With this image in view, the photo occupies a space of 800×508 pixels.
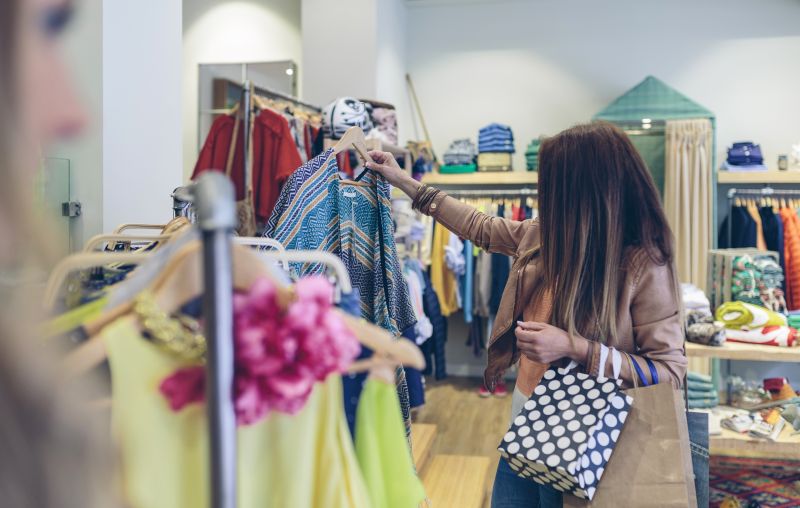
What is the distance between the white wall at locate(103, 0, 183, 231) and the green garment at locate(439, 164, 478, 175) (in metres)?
3.38

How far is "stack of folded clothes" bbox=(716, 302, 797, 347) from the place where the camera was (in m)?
2.70

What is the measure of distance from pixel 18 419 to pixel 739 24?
5.86 metres

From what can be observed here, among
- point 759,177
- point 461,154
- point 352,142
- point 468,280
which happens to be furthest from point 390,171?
point 759,177

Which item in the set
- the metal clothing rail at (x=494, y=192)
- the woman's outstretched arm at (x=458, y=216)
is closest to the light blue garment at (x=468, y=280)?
the metal clothing rail at (x=494, y=192)

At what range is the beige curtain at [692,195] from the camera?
15.5 ft

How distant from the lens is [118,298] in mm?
764

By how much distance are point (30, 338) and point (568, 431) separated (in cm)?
106

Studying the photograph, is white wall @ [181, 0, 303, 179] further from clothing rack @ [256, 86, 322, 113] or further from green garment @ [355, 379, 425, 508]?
green garment @ [355, 379, 425, 508]

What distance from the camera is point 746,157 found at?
4848mm

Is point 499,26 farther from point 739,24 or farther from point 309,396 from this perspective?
point 309,396

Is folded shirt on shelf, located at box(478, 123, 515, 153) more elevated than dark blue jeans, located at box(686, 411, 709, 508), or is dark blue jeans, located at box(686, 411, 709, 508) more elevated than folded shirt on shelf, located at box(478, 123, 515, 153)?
folded shirt on shelf, located at box(478, 123, 515, 153)

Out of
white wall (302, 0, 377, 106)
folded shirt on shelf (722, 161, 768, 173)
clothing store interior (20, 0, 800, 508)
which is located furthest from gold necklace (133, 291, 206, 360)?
folded shirt on shelf (722, 161, 768, 173)

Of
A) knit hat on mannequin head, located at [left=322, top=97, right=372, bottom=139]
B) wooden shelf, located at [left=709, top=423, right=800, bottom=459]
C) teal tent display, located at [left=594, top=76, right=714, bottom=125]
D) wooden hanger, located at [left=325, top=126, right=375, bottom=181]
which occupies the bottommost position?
wooden shelf, located at [left=709, top=423, right=800, bottom=459]

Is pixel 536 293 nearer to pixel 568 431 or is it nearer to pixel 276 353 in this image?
pixel 568 431
